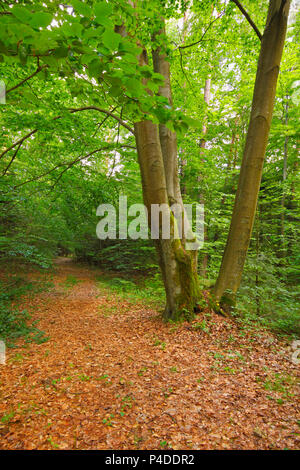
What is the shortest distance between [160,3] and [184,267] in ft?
17.0

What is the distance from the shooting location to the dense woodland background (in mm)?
1336

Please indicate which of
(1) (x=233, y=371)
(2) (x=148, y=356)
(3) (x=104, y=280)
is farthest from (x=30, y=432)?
(3) (x=104, y=280)

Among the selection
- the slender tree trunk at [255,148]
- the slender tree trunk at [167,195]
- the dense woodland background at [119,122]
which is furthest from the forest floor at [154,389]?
the dense woodland background at [119,122]

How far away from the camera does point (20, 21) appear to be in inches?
46.3

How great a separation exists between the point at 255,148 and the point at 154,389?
442 centimetres

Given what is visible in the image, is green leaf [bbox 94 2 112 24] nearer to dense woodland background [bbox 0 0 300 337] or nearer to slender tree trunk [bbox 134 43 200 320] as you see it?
dense woodland background [bbox 0 0 300 337]

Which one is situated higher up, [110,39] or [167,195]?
[110,39]

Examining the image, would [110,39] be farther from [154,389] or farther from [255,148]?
[255,148]

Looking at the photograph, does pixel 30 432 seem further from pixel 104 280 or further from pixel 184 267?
pixel 104 280

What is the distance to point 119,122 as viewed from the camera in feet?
14.6

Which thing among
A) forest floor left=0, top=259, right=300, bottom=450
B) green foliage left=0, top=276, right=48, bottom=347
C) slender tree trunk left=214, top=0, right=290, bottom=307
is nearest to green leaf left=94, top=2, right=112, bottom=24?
forest floor left=0, top=259, right=300, bottom=450

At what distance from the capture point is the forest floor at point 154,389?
2.07 m

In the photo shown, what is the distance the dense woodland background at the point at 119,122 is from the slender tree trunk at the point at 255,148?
779 millimetres

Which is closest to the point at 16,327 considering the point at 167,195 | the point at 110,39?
the point at 167,195
